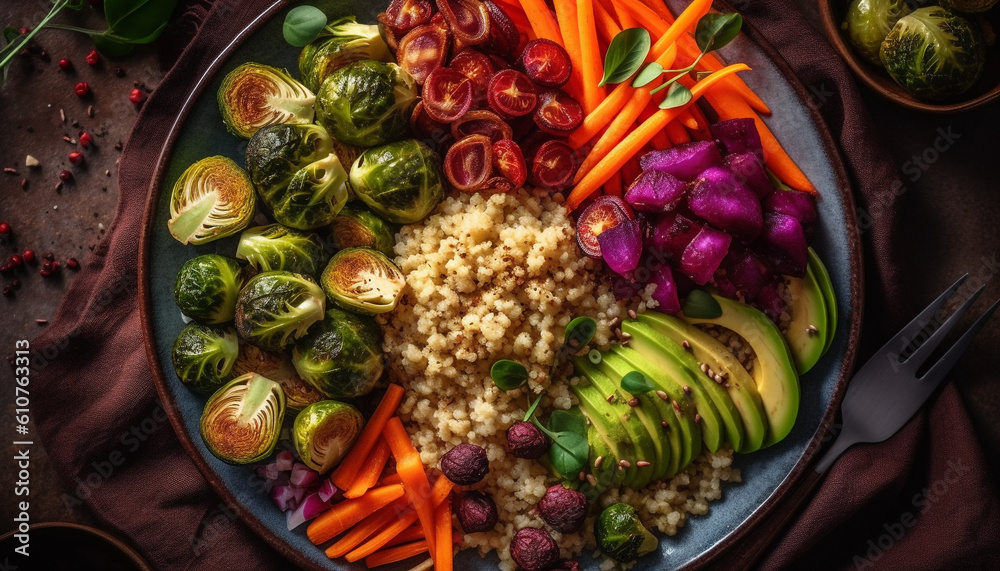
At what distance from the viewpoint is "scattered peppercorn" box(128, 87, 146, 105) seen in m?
3.88

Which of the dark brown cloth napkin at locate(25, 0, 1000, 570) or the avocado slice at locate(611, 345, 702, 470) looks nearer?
the avocado slice at locate(611, 345, 702, 470)

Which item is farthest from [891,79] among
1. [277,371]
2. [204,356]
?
[204,356]

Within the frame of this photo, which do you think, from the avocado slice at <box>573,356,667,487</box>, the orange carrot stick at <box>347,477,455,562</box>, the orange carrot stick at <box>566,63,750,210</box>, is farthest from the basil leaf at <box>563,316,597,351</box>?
the orange carrot stick at <box>347,477,455,562</box>

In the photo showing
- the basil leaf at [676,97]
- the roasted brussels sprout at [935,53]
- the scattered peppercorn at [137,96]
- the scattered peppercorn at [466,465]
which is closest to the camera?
the scattered peppercorn at [466,465]

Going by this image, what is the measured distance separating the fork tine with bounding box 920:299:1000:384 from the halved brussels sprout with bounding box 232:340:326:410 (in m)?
2.97

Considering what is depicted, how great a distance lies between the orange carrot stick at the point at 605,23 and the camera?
3400 mm

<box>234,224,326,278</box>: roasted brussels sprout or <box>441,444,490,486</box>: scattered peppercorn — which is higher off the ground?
<box>234,224,326,278</box>: roasted brussels sprout

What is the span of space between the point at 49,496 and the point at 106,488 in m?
0.50

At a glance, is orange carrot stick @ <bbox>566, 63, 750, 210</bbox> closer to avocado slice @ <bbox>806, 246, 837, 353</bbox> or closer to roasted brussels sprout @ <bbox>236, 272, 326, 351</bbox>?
avocado slice @ <bbox>806, 246, 837, 353</bbox>

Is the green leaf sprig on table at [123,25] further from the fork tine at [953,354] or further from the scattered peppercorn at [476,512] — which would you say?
the fork tine at [953,354]

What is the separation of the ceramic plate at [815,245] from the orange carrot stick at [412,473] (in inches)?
12.1

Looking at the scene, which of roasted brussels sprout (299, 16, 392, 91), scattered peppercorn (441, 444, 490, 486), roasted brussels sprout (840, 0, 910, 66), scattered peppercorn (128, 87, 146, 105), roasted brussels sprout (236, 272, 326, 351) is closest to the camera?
roasted brussels sprout (236, 272, 326, 351)

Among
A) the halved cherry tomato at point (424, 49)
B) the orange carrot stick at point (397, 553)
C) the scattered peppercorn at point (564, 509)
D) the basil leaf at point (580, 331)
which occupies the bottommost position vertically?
the orange carrot stick at point (397, 553)

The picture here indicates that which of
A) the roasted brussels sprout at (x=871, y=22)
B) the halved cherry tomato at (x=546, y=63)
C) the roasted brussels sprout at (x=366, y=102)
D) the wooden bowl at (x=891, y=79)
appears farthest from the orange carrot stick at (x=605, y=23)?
the roasted brussels sprout at (x=871, y=22)
